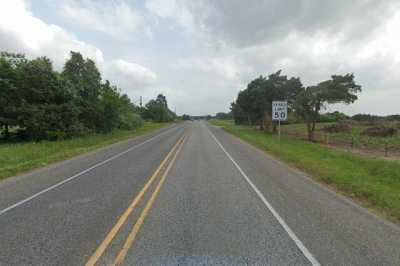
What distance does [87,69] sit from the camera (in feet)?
125

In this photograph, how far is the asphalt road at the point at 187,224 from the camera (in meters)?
3.67

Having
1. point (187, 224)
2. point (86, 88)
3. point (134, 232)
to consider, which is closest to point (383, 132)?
point (187, 224)

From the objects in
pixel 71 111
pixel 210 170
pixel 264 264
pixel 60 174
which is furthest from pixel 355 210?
pixel 71 111

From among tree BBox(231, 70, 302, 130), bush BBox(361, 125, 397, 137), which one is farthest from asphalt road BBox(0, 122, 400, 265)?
bush BBox(361, 125, 397, 137)

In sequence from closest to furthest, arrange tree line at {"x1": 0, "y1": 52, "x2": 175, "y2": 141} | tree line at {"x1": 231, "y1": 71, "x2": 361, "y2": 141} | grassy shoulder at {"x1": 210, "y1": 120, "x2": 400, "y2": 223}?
1. grassy shoulder at {"x1": 210, "y1": 120, "x2": 400, "y2": 223}
2. tree line at {"x1": 0, "y1": 52, "x2": 175, "y2": 141}
3. tree line at {"x1": 231, "y1": 71, "x2": 361, "y2": 141}

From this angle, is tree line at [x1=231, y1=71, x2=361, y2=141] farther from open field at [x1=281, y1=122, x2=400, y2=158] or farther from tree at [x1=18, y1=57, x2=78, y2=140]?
tree at [x1=18, y1=57, x2=78, y2=140]

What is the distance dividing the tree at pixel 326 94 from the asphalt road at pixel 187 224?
2043cm

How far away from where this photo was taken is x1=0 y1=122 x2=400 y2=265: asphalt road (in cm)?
367

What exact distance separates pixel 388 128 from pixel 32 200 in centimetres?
3760

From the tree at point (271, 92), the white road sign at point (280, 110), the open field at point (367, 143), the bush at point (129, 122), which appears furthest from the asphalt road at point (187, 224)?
the bush at point (129, 122)

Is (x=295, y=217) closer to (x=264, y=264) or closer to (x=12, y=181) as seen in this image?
(x=264, y=264)

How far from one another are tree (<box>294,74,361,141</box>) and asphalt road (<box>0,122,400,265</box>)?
20427mm

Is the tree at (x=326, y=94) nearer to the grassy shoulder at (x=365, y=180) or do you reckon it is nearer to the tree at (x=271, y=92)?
the tree at (x=271, y=92)

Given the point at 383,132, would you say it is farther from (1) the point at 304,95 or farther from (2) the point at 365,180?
(2) the point at 365,180
